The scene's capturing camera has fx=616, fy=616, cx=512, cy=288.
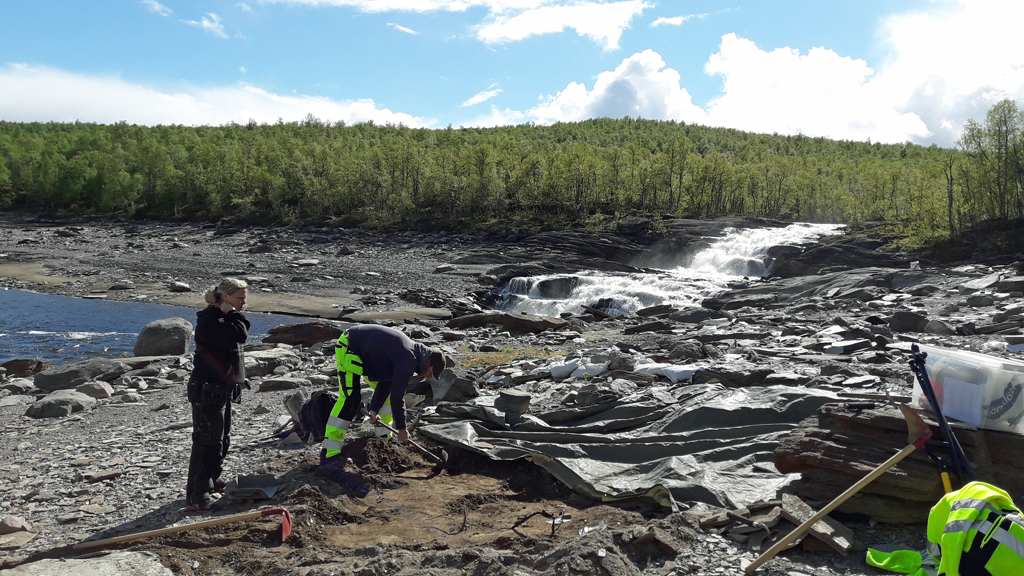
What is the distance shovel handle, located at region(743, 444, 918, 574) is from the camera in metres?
3.74

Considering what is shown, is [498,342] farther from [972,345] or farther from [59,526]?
[59,526]

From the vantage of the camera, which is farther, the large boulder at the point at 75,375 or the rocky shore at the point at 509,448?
the large boulder at the point at 75,375

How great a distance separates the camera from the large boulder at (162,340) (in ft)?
47.3

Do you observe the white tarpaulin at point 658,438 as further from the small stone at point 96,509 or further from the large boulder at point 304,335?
the large boulder at point 304,335

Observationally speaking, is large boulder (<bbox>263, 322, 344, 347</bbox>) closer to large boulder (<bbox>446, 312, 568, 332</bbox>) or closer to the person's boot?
large boulder (<bbox>446, 312, 568, 332</bbox>)

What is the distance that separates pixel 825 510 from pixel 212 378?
15.4 ft

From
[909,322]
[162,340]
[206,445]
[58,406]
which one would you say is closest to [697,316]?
[909,322]

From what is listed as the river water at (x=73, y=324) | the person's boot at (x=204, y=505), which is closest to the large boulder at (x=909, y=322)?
the person's boot at (x=204, y=505)

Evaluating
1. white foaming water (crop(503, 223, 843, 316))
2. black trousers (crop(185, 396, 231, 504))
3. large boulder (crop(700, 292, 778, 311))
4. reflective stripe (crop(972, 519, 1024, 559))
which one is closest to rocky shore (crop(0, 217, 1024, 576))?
black trousers (crop(185, 396, 231, 504))

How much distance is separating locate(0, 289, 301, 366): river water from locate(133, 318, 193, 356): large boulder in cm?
132

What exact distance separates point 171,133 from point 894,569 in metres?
126

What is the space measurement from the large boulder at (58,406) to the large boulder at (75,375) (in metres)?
1.88

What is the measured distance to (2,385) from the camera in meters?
11.1

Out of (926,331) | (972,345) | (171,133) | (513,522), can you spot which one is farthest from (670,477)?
(171,133)
